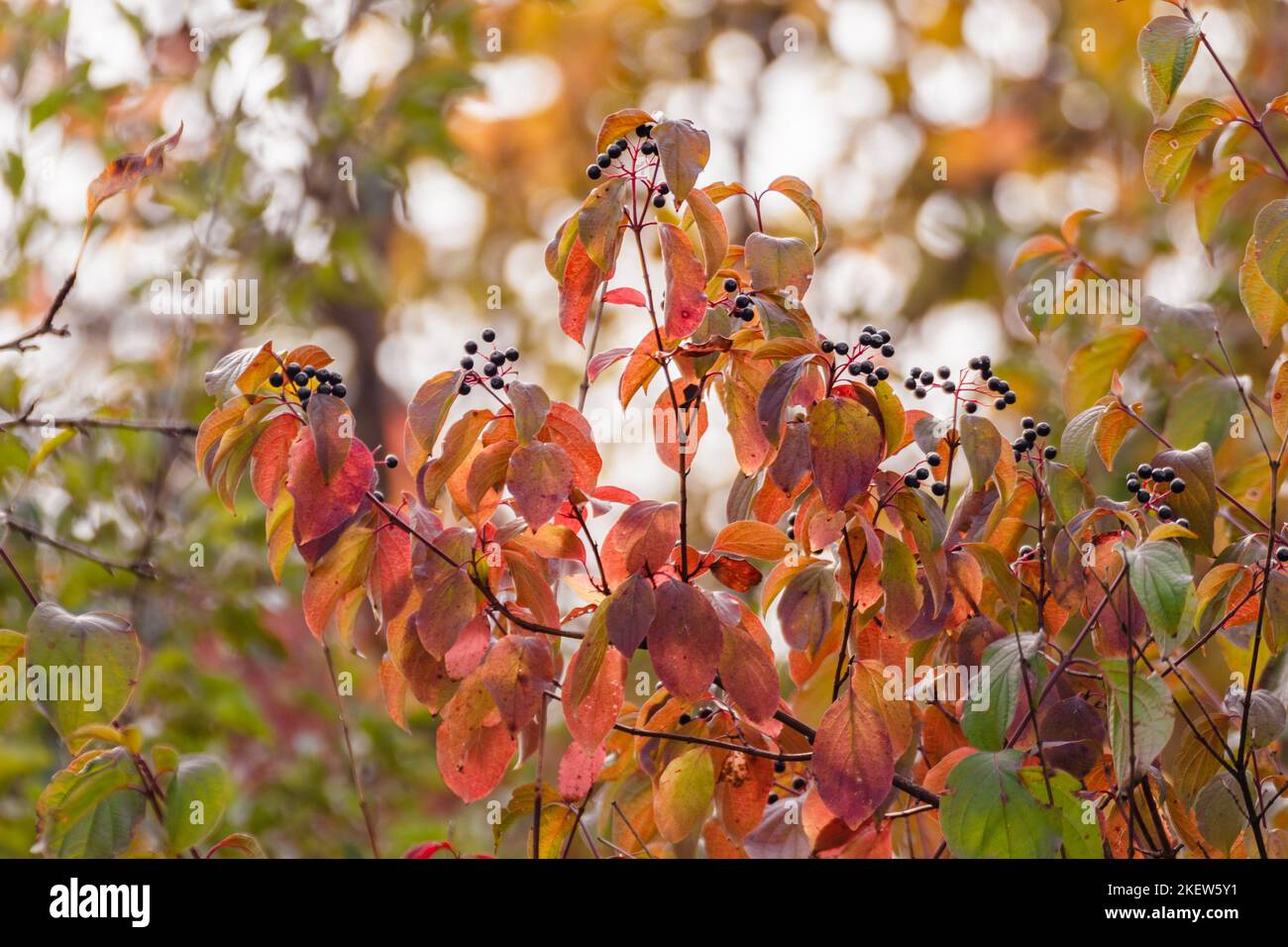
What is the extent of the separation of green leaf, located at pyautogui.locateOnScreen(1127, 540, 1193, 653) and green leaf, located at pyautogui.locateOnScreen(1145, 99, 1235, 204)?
60 cm

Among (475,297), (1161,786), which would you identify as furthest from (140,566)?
(475,297)

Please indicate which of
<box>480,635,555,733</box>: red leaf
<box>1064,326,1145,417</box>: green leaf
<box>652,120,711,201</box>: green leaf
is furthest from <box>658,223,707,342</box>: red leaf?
<box>1064,326,1145,417</box>: green leaf

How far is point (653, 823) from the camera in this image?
180 cm

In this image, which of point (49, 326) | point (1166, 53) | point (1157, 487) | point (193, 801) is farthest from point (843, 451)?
point (49, 326)

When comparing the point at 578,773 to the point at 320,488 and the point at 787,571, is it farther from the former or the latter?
the point at 320,488

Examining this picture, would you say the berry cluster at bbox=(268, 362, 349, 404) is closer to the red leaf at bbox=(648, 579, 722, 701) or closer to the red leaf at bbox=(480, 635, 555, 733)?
the red leaf at bbox=(480, 635, 555, 733)

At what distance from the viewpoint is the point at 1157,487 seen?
5.36ft

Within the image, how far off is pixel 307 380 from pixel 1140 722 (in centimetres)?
100

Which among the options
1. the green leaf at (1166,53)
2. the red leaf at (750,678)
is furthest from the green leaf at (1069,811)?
the green leaf at (1166,53)

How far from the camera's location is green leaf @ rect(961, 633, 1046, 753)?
142 centimetres

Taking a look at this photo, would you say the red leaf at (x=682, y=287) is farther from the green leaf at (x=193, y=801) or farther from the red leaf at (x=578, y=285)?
the green leaf at (x=193, y=801)
